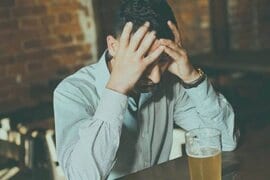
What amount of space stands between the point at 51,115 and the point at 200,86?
4.83 feet

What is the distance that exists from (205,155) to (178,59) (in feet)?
1.18

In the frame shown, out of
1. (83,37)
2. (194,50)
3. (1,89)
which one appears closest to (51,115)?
(1,89)

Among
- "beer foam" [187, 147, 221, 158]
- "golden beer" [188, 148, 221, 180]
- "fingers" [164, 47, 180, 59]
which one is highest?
"fingers" [164, 47, 180, 59]

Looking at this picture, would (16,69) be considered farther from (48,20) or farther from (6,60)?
(48,20)

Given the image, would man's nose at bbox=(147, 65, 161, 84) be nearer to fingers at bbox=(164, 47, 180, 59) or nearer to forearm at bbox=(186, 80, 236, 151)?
fingers at bbox=(164, 47, 180, 59)

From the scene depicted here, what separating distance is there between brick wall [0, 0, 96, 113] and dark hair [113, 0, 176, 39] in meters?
1.38

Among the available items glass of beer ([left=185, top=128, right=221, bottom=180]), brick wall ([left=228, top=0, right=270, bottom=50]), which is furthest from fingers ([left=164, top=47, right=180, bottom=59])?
brick wall ([left=228, top=0, right=270, bottom=50])

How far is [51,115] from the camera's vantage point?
277cm

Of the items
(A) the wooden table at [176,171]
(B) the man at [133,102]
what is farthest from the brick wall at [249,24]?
(A) the wooden table at [176,171]

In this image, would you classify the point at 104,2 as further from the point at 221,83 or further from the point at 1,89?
the point at 221,83

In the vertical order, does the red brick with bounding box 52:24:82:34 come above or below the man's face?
below

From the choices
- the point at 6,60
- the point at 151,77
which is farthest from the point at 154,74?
the point at 6,60

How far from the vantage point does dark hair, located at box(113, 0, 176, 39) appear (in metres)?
1.33

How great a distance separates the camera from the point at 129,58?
1.26 metres
